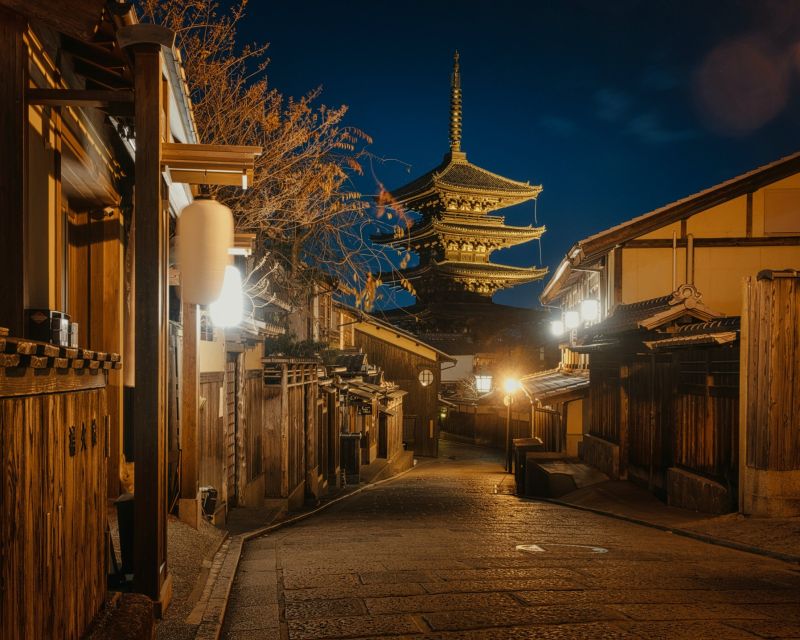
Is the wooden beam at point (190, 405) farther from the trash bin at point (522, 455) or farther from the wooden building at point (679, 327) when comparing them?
the trash bin at point (522, 455)

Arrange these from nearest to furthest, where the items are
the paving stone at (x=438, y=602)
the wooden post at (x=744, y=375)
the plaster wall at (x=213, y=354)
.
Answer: the paving stone at (x=438, y=602) < the plaster wall at (x=213, y=354) < the wooden post at (x=744, y=375)

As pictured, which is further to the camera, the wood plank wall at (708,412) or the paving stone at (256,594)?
the wood plank wall at (708,412)

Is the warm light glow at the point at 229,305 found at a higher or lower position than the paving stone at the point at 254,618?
higher

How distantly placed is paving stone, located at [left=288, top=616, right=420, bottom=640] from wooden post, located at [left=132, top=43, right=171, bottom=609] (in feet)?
3.41

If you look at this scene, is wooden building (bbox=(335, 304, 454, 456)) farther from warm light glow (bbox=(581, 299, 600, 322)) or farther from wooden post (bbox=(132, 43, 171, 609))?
wooden post (bbox=(132, 43, 171, 609))

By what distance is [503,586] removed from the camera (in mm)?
6352

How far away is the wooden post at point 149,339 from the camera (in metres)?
4.90

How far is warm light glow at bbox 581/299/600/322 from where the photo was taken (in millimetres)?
22828

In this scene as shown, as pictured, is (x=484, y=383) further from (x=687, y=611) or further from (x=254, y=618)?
(x=254, y=618)

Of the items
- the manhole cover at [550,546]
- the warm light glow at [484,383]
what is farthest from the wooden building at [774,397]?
the warm light glow at [484,383]

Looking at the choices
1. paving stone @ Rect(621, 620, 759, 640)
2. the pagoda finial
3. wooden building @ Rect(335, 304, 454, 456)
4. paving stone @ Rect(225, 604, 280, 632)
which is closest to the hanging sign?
wooden building @ Rect(335, 304, 454, 456)

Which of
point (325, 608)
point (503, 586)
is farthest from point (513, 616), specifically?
point (325, 608)

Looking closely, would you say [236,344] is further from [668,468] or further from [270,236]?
[668,468]

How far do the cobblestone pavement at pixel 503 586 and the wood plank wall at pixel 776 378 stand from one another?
1.81 metres
